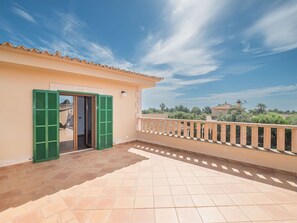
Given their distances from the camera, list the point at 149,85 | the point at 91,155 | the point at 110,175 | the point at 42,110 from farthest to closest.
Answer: the point at 149,85 → the point at 91,155 → the point at 42,110 → the point at 110,175

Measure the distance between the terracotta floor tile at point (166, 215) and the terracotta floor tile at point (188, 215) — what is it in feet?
0.22

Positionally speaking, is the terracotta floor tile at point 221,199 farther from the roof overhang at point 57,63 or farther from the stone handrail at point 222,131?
the roof overhang at point 57,63

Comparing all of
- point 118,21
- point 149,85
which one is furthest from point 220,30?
point 118,21

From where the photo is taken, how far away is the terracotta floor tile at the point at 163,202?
6.86 ft

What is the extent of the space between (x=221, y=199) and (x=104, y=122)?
13.9 ft

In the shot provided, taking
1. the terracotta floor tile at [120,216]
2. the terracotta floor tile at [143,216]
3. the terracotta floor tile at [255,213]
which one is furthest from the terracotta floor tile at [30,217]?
the terracotta floor tile at [255,213]

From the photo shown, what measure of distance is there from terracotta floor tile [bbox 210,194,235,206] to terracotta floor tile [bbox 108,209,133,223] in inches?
52.1

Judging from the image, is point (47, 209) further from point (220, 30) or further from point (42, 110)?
point (220, 30)

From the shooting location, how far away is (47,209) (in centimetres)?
198

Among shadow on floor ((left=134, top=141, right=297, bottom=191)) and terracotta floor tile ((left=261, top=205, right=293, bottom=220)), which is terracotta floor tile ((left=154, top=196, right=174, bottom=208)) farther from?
shadow on floor ((left=134, top=141, right=297, bottom=191))

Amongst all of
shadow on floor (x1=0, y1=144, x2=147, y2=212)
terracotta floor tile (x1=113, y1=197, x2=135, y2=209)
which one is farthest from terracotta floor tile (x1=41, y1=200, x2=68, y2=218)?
terracotta floor tile (x1=113, y1=197, x2=135, y2=209)

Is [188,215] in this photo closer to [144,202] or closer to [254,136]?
[144,202]

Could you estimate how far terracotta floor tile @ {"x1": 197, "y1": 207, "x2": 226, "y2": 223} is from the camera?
180cm

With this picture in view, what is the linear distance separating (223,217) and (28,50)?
4.79m
